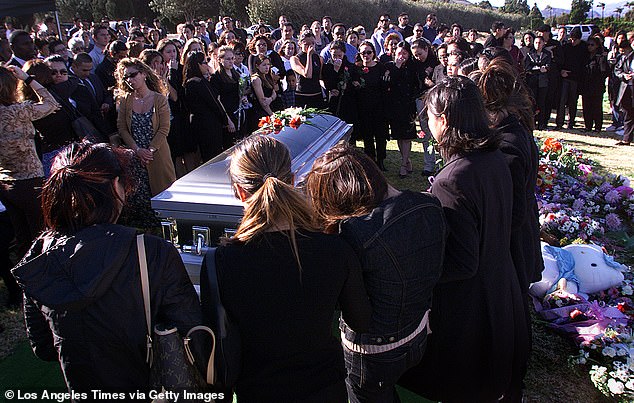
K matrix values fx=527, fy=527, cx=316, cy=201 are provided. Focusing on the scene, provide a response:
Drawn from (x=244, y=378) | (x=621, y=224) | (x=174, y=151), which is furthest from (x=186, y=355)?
(x=621, y=224)

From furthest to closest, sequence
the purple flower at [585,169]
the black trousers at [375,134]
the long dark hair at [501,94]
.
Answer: the black trousers at [375,134] → the purple flower at [585,169] → the long dark hair at [501,94]

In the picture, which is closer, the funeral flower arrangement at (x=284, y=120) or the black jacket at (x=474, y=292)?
the black jacket at (x=474, y=292)

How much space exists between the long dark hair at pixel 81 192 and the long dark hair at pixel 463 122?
1.33 meters

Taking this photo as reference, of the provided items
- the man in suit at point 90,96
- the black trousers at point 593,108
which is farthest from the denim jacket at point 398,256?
the black trousers at point 593,108

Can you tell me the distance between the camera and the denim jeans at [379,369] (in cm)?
209

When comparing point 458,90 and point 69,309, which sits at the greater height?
point 458,90

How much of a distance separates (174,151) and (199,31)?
774 centimetres

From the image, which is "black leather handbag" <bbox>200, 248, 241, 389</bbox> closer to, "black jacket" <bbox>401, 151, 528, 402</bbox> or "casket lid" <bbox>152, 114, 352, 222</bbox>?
"black jacket" <bbox>401, 151, 528, 402</bbox>

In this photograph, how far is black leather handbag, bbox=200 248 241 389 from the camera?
1.71 m

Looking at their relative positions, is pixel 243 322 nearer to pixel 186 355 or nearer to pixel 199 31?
pixel 186 355

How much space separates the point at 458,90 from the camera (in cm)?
223

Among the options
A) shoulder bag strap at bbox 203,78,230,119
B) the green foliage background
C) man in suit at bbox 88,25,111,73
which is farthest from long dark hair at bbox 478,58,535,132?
the green foliage background

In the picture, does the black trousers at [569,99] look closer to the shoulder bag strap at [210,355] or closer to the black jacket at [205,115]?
the black jacket at [205,115]

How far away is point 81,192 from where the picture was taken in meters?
1.75
